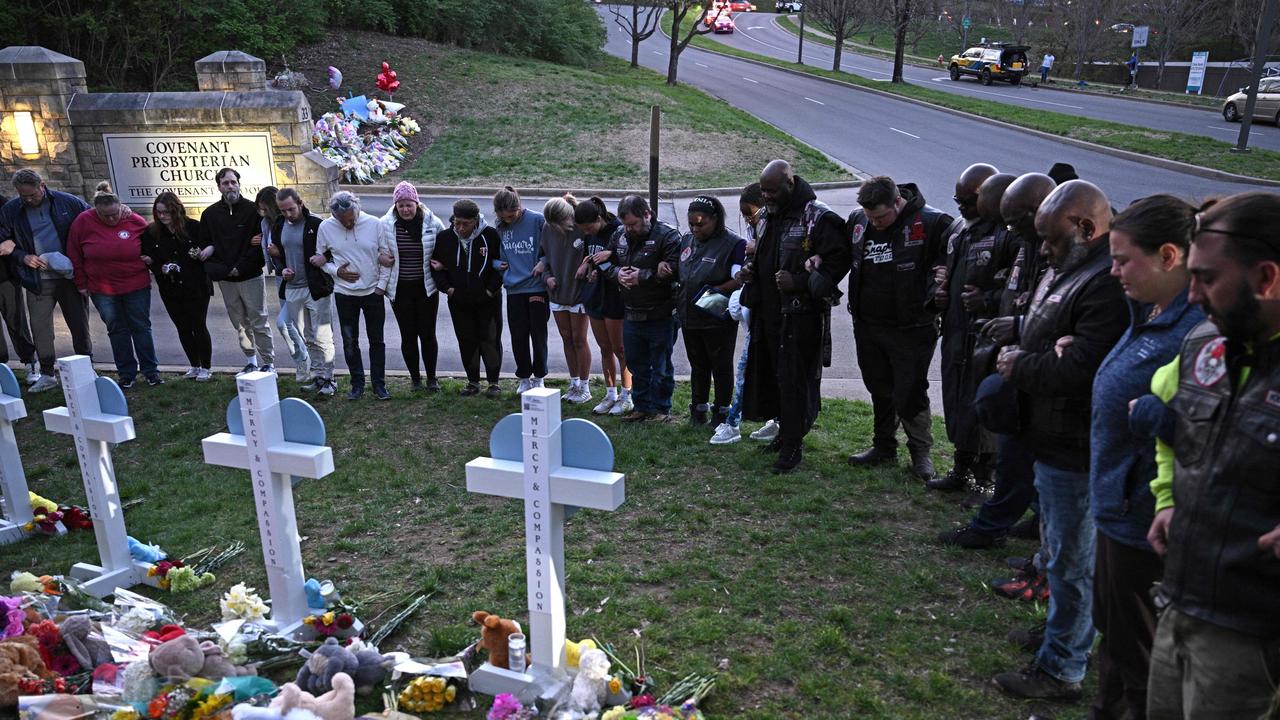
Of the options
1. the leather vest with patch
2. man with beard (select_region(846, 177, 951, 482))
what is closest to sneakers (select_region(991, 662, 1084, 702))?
the leather vest with patch

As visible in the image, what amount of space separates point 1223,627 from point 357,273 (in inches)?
291

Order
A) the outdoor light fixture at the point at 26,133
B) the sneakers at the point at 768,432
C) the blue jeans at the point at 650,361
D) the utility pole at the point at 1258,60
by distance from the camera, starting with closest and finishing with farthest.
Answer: the sneakers at the point at 768,432
the blue jeans at the point at 650,361
the outdoor light fixture at the point at 26,133
the utility pole at the point at 1258,60

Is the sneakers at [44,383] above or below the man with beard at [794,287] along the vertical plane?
below

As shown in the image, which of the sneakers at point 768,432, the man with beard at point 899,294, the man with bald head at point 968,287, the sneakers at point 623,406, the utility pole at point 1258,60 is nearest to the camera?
the man with bald head at point 968,287

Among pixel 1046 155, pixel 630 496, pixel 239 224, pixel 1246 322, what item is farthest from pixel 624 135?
pixel 1246 322

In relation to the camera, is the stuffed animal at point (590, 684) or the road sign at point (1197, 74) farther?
the road sign at point (1197, 74)

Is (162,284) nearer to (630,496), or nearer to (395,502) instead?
(395,502)

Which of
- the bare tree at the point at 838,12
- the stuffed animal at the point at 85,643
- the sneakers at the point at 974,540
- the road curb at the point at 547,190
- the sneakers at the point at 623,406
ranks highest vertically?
the bare tree at the point at 838,12

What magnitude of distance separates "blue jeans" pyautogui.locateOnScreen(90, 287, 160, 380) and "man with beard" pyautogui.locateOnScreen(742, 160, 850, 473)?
6170 millimetres

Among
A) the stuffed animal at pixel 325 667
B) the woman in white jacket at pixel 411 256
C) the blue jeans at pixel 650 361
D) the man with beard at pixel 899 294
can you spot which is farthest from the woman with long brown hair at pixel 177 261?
the man with beard at pixel 899 294

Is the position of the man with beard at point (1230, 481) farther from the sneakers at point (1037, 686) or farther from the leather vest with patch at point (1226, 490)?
the sneakers at point (1037, 686)

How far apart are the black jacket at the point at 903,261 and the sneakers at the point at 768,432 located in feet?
5.02

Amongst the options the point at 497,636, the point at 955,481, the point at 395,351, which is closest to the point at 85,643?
the point at 497,636

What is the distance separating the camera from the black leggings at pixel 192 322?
8.98 meters
